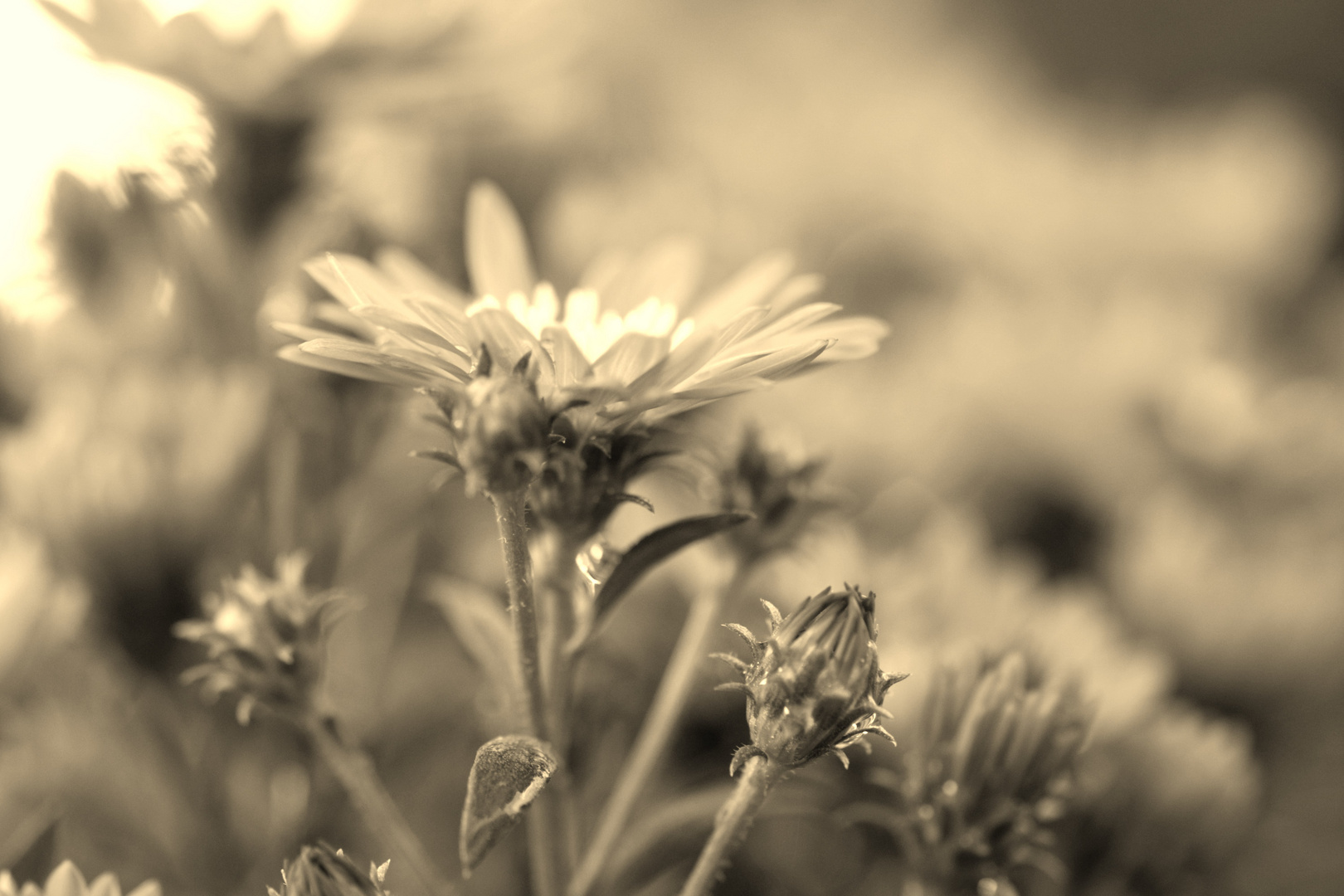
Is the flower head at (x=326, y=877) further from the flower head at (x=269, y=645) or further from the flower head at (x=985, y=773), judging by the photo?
the flower head at (x=985, y=773)

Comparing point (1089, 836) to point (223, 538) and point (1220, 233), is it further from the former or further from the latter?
point (1220, 233)

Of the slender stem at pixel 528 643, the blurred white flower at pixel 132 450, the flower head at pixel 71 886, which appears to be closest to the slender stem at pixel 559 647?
the slender stem at pixel 528 643

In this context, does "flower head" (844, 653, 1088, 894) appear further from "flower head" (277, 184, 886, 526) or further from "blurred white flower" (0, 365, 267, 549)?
"blurred white flower" (0, 365, 267, 549)

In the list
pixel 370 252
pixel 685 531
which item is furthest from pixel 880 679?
pixel 370 252

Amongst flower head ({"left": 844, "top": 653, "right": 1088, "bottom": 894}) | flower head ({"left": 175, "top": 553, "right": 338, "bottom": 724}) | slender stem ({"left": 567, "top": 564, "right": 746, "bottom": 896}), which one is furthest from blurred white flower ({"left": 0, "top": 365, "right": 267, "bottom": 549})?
flower head ({"left": 844, "top": 653, "right": 1088, "bottom": 894})

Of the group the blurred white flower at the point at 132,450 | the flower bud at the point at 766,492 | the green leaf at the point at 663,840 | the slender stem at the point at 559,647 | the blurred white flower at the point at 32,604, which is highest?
the flower bud at the point at 766,492

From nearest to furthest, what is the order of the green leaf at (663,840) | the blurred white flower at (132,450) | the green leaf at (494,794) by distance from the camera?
1. the green leaf at (494,794)
2. the green leaf at (663,840)
3. the blurred white flower at (132,450)
